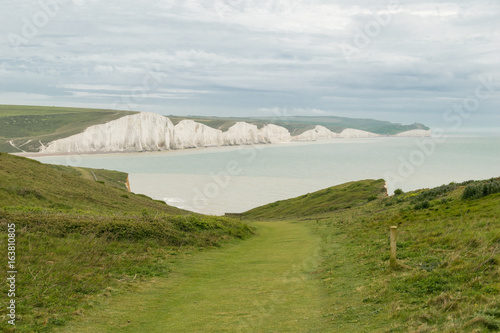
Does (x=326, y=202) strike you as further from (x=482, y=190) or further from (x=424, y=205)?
(x=482, y=190)

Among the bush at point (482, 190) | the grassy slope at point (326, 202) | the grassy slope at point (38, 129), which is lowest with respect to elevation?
the grassy slope at point (326, 202)

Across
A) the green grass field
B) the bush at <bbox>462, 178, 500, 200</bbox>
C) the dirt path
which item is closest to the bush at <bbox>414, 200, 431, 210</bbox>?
the green grass field

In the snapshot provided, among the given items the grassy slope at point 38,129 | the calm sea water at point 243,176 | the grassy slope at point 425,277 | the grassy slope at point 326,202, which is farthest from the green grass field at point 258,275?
the grassy slope at point 38,129

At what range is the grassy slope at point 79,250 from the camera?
10477 mm

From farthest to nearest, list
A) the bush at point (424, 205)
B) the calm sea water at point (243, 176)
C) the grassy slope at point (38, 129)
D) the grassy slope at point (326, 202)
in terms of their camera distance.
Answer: the grassy slope at point (38, 129)
the calm sea water at point (243, 176)
the grassy slope at point (326, 202)
the bush at point (424, 205)

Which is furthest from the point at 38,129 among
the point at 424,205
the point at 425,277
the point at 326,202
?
the point at 425,277

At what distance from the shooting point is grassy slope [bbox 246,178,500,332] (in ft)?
25.2

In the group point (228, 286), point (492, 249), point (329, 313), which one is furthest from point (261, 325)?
point (492, 249)

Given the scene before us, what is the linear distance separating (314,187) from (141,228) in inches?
2849

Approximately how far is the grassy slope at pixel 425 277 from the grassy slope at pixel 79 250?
6.43 m

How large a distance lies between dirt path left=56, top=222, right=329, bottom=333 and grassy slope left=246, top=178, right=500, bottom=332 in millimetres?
831

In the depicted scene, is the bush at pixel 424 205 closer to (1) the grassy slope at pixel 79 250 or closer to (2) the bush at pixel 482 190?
(2) the bush at pixel 482 190

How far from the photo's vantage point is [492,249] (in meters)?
11.1

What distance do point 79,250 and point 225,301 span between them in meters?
7.24
